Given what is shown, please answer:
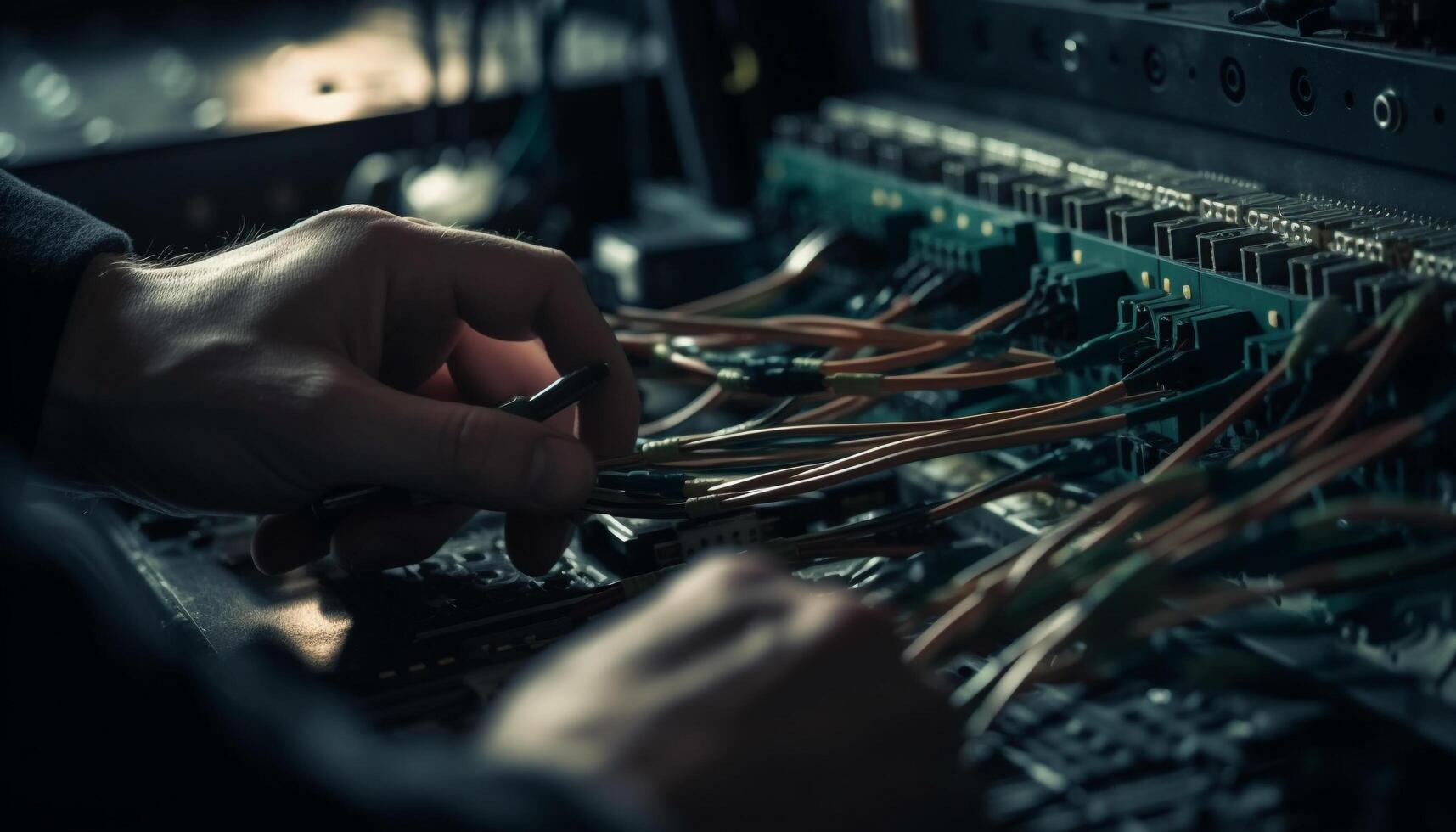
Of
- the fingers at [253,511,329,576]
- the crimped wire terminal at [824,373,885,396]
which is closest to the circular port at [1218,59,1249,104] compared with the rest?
the crimped wire terminal at [824,373,885,396]

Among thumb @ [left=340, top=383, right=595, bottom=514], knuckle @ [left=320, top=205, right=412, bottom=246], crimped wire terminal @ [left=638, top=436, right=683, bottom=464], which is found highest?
knuckle @ [left=320, top=205, right=412, bottom=246]

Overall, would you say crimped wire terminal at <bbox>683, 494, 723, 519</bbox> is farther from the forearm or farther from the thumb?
the forearm

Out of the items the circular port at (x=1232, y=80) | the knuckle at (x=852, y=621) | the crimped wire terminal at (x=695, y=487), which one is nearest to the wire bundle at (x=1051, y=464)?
the crimped wire terminal at (x=695, y=487)

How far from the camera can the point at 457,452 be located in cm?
80

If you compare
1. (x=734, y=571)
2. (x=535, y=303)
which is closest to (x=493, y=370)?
(x=535, y=303)

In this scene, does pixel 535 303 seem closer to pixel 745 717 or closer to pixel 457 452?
pixel 457 452

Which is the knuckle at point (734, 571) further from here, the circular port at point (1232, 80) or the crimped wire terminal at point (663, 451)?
the circular port at point (1232, 80)

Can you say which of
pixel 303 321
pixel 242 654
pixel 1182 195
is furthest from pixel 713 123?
pixel 242 654

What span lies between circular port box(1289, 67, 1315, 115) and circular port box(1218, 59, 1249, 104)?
0.16 ft

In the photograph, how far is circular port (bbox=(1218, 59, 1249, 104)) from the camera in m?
0.99

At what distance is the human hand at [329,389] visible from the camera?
31.8 inches

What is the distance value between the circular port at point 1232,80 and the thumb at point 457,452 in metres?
0.55

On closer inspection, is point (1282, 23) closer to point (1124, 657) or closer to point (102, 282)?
point (1124, 657)

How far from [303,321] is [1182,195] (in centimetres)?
60
